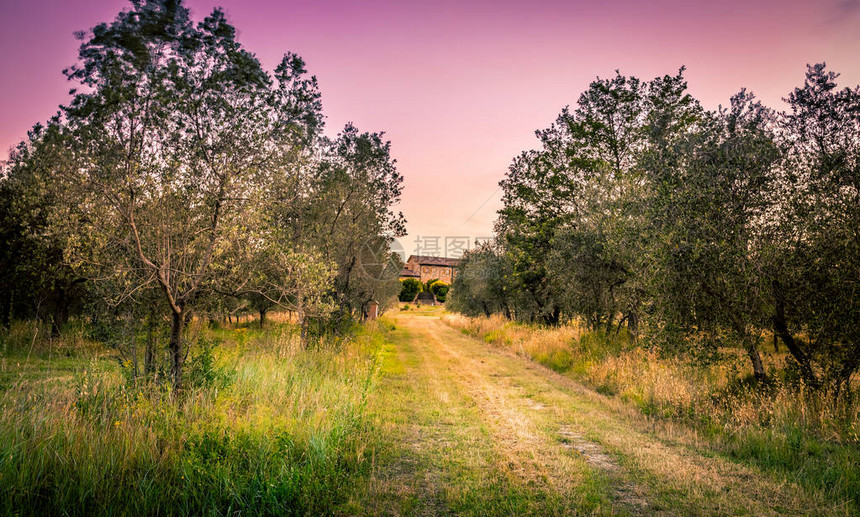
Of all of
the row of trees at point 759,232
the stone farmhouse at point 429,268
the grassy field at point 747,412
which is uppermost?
the stone farmhouse at point 429,268

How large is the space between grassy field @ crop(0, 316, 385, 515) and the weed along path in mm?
787

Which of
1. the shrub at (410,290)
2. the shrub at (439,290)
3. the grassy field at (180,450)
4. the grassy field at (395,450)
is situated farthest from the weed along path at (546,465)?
the shrub at (439,290)

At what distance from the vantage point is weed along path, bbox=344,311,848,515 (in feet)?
15.6

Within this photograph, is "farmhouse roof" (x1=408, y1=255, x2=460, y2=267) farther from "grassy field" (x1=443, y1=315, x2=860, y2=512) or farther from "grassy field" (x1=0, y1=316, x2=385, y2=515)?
"grassy field" (x1=0, y1=316, x2=385, y2=515)

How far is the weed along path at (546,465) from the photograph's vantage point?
4.75m

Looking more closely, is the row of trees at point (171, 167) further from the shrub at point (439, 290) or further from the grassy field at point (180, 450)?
the shrub at point (439, 290)

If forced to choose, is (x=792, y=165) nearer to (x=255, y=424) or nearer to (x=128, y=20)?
(x=255, y=424)

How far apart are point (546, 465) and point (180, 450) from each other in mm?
5615

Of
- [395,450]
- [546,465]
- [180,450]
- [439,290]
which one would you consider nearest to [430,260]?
[439,290]

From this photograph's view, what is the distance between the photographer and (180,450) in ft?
16.5

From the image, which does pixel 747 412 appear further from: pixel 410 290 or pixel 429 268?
pixel 429 268

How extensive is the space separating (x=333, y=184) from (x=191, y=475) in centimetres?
1167

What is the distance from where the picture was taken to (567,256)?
15.4 metres

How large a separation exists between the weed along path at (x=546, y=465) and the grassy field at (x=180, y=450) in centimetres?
79
